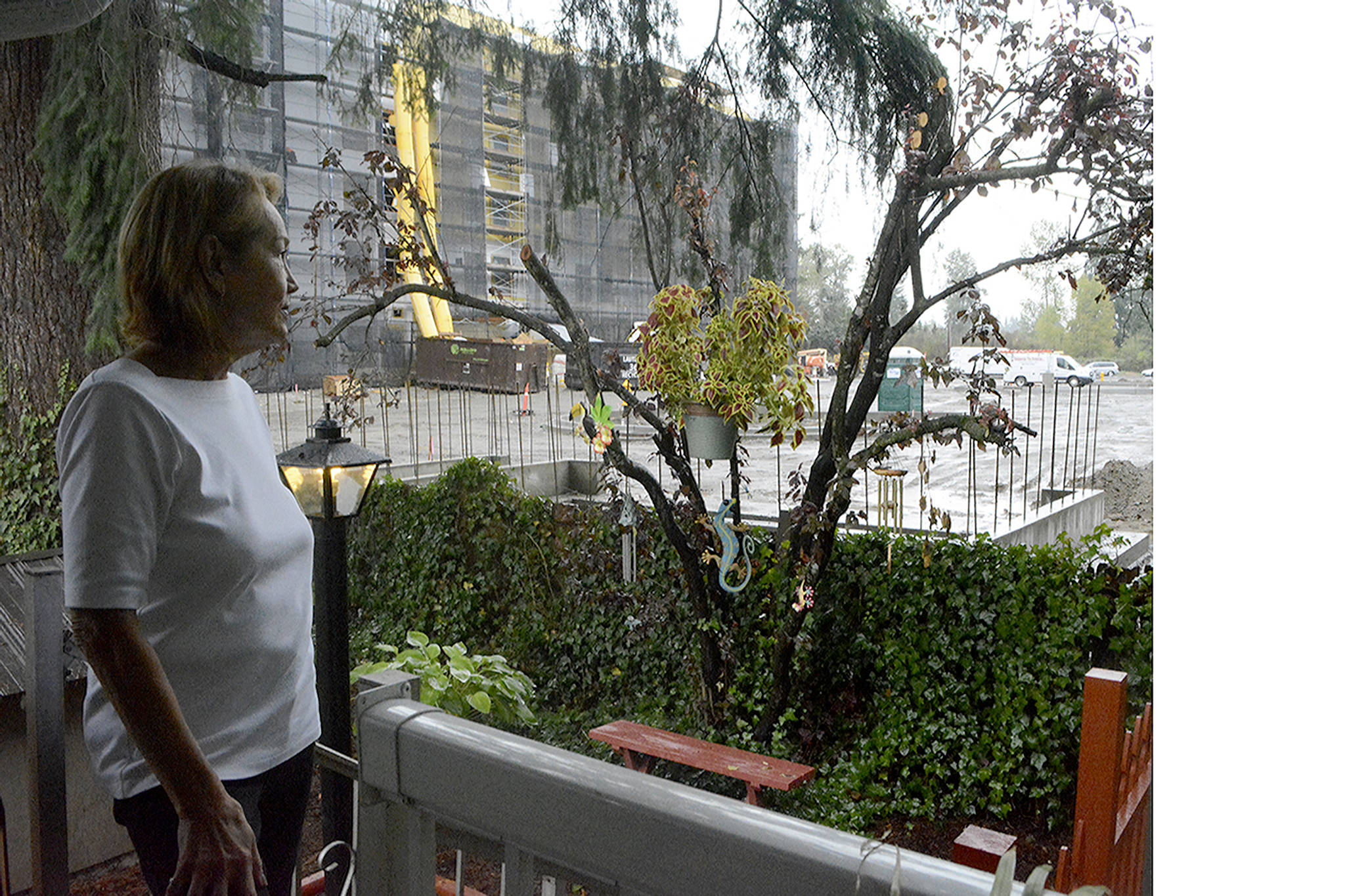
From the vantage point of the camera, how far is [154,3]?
9.82 ft

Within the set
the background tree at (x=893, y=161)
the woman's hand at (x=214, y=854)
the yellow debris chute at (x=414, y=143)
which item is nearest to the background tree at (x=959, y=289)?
the background tree at (x=893, y=161)

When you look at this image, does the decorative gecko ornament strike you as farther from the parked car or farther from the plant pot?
the parked car

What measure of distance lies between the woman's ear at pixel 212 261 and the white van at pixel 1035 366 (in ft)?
6.38

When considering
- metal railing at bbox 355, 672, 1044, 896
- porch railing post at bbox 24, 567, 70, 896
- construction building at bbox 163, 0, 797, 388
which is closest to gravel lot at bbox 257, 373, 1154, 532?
construction building at bbox 163, 0, 797, 388

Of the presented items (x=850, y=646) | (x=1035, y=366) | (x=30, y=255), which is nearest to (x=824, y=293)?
(x=1035, y=366)

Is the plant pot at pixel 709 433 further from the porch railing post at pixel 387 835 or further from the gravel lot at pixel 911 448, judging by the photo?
the porch railing post at pixel 387 835

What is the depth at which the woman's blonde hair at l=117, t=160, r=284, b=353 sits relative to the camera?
3.08 ft

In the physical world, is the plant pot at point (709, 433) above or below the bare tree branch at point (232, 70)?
below

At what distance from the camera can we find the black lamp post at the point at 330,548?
1.85m

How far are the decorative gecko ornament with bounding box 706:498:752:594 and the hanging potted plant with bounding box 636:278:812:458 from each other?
0.19m

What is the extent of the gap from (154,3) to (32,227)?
0.75 metres
